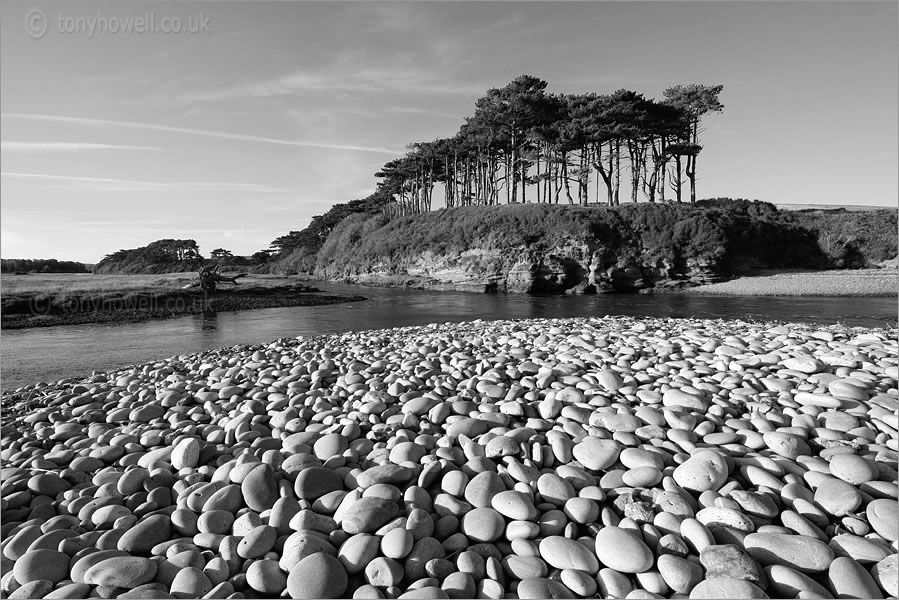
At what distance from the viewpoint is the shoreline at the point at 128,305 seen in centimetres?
1490

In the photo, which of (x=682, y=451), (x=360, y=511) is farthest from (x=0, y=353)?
(x=682, y=451)

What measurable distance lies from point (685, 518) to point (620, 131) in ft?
124

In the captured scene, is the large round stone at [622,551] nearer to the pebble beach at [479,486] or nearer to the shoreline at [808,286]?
the pebble beach at [479,486]

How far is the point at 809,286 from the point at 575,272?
1248 centimetres

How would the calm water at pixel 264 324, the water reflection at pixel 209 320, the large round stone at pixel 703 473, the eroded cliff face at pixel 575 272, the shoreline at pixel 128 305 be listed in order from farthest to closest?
the eroded cliff face at pixel 575 272
the shoreline at pixel 128 305
the water reflection at pixel 209 320
the calm water at pixel 264 324
the large round stone at pixel 703 473

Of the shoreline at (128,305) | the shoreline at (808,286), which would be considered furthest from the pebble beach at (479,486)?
the shoreline at (808,286)

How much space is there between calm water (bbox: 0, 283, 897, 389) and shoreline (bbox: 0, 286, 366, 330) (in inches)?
34.5

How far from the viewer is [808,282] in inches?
973

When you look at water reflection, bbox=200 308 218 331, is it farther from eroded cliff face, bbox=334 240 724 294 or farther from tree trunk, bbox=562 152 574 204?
tree trunk, bbox=562 152 574 204

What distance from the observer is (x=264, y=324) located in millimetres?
14727

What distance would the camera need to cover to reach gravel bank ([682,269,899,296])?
71.5 ft

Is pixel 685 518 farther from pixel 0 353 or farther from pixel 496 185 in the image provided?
pixel 496 185

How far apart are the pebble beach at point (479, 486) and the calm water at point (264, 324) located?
5.12 m

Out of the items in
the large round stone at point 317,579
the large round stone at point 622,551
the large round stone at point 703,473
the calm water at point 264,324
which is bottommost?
the calm water at point 264,324
